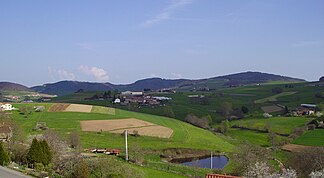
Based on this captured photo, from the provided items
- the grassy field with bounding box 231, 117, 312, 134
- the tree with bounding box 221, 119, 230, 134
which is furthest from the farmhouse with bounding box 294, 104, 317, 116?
the tree with bounding box 221, 119, 230, 134

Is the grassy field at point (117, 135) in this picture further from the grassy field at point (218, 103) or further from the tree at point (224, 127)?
the grassy field at point (218, 103)

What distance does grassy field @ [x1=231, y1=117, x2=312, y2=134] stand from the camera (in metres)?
94.1

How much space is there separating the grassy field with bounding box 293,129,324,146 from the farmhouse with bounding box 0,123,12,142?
169 feet

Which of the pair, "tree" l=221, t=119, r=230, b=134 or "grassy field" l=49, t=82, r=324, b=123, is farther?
"grassy field" l=49, t=82, r=324, b=123

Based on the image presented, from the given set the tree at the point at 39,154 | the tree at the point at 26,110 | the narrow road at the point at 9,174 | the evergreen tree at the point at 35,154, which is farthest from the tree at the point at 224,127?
the narrow road at the point at 9,174

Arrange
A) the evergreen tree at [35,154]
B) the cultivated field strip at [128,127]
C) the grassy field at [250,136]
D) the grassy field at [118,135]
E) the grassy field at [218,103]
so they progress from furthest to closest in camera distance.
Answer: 1. the grassy field at [218,103]
2. the grassy field at [250,136]
3. the cultivated field strip at [128,127]
4. the grassy field at [118,135]
5. the evergreen tree at [35,154]

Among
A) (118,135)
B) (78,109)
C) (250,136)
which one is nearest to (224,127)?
(250,136)

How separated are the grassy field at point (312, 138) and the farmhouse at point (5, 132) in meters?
51.4

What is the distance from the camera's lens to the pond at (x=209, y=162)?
62.4 meters

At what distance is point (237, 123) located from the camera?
10819cm

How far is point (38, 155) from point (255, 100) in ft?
422

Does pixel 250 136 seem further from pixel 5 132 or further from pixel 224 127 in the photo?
pixel 5 132

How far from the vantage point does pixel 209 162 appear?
65875mm

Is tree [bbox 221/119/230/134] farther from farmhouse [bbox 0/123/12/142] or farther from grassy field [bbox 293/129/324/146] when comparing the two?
farmhouse [bbox 0/123/12/142]
